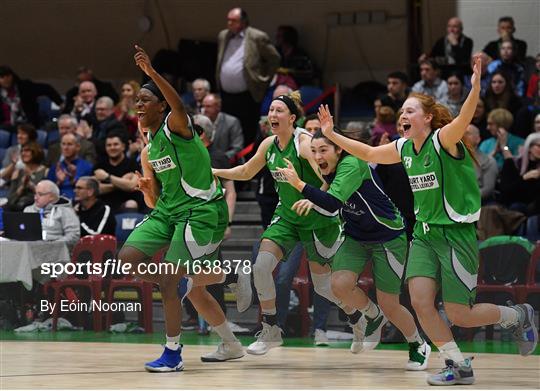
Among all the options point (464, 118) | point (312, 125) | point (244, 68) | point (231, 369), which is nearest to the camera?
point (464, 118)

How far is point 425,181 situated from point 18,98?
896cm

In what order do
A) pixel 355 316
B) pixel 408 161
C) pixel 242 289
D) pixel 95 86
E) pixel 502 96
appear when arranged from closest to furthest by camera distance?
pixel 408 161 → pixel 355 316 → pixel 242 289 → pixel 502 96 → pixel 95 86

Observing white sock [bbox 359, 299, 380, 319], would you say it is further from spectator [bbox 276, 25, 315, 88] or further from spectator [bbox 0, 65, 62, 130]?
spectator [bbox 0, 65, 62, 130]

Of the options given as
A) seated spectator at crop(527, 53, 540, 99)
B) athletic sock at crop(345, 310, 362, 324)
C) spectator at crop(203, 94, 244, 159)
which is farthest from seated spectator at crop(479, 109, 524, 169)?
athletic sock at crop(345, 310, 362, 324)

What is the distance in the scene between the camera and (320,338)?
995 cm

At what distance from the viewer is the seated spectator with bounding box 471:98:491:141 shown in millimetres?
12641

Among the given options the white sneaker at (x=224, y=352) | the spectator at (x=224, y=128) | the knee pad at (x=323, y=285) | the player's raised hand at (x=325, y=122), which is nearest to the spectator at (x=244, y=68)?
the spectator at (x=224, y=128)

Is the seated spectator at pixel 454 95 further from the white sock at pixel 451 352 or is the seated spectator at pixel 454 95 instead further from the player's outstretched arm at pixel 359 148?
Result: the white sock at pixel 451 352

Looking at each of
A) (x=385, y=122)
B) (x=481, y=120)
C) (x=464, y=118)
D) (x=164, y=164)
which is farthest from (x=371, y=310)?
(x=481, y=120)

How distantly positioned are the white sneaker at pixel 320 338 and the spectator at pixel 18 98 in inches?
254

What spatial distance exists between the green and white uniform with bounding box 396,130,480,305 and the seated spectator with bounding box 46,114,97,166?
20.7 feet

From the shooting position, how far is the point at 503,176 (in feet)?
39.0

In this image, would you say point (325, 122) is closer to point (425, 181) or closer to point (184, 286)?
point (425, 181)

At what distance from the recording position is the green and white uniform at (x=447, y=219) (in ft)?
24.6
